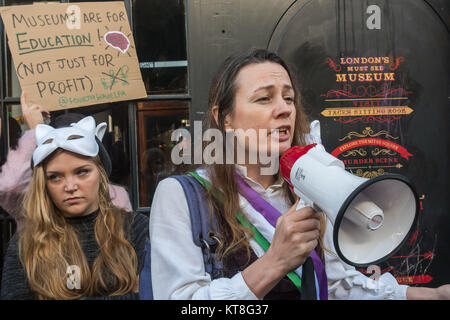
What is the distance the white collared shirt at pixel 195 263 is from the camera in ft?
5.74

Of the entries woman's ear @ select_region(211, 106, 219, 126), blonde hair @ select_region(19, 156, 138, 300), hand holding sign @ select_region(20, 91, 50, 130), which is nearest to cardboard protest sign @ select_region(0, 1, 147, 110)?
hand holding sign @ select_region(20, 91, 50, 130)

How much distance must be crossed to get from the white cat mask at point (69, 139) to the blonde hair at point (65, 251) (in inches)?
2.9

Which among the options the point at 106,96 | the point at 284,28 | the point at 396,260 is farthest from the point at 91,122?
the point at 396,260

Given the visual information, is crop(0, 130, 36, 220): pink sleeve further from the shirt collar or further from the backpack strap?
the shirt collar

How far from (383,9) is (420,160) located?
1047 millimetres

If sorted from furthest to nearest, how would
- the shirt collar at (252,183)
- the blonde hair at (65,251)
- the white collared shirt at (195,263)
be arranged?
the blonde hair at (65,251) < the shirt collar at (252,183) < the white collared shirt at (195,263)

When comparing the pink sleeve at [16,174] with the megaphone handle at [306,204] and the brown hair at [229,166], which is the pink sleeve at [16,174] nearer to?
the brown hair at [229,166]

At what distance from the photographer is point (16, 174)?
2447mm

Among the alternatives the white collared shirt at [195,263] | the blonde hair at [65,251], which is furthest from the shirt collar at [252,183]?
the blonde hair at [65,251]

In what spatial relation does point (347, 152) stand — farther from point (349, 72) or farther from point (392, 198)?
point (392, 198)

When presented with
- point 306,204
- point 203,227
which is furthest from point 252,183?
point 306,204

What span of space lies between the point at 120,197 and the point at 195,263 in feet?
2.95

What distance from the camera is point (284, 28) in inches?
100

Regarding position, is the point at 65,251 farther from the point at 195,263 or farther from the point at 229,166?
the point at 229,166
